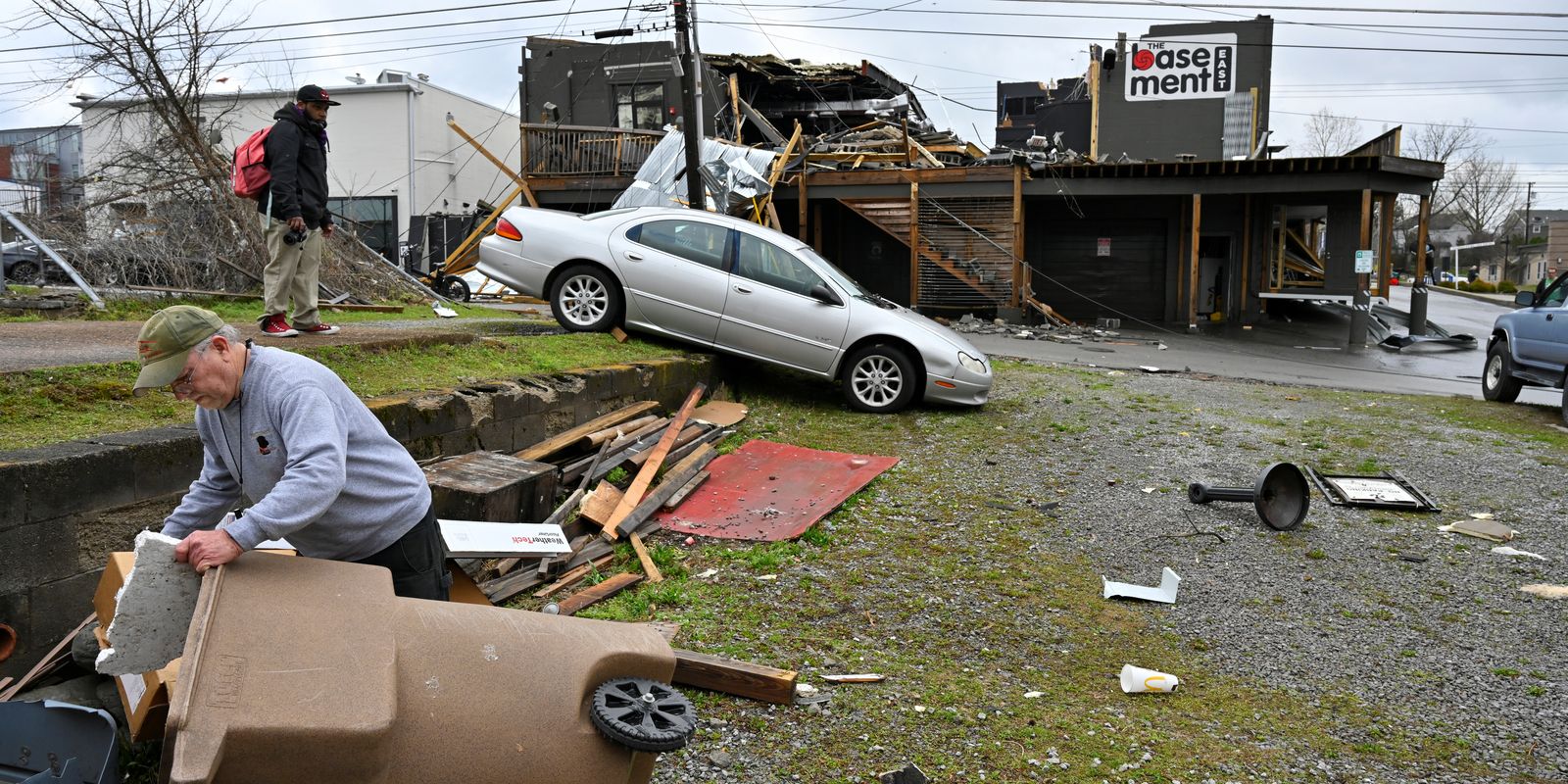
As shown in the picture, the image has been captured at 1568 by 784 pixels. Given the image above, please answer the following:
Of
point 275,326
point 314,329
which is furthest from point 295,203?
point 314,329

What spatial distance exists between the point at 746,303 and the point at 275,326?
3.92 meters

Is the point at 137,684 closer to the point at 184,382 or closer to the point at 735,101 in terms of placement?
the point at 184,382

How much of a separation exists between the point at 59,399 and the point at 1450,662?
6.50 meters

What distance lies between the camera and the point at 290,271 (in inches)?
→ 304

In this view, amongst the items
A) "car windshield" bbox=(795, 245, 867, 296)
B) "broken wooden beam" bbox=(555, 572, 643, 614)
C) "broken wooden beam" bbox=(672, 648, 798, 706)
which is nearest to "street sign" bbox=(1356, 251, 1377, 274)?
"car windshield" bbox=(795, 245, 867, 296)

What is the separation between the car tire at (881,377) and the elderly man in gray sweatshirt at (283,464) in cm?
680

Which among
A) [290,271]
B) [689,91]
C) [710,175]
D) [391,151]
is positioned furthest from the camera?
[391,151]

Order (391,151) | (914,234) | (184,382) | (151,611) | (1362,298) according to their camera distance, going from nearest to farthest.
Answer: (151,611)
(184,382)
(1362,298)
(914,234)
(391,151)

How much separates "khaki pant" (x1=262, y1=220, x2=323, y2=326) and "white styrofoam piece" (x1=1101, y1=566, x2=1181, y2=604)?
18.9ft

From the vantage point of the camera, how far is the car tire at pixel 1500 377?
12.7 meters

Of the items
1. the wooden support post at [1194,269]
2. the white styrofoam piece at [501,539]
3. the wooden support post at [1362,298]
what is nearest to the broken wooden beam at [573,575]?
the white styrofoam piece at [501,539]

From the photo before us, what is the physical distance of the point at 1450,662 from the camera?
4.83 meters

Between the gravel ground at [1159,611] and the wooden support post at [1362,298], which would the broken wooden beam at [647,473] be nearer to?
the gravel ground at [1159,611]

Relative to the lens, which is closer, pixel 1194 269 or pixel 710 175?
pixel 710 175
